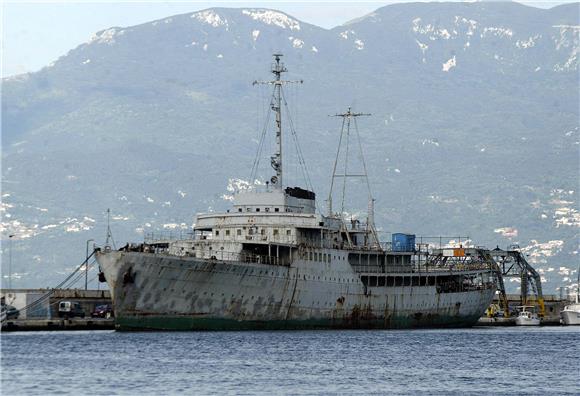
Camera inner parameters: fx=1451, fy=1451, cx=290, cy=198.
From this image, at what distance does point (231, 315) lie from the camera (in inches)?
3516

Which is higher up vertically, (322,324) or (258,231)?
(258,231)

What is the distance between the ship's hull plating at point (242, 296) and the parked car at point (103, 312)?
1820 cm

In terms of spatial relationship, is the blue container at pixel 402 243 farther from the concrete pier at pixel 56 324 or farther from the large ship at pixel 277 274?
the concrete pier at pixel 56 324

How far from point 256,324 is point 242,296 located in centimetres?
302

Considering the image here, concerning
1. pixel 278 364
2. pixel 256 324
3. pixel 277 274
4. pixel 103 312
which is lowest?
pixel 278 364

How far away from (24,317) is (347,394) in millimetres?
50177

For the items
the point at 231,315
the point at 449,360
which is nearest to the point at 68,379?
the point at 449,360

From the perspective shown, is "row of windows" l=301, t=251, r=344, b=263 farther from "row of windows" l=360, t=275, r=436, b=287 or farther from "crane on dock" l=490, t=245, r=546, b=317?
"crane on dock" l=490, t=245, r=546, b=317

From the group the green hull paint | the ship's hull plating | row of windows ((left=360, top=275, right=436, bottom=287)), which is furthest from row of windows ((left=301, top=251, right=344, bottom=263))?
row of windows ((left=360, top=275, right=436, bottom=287))

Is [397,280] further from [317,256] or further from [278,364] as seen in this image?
[278,364]

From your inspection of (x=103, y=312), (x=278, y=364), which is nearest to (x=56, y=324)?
(x=103, y=312)

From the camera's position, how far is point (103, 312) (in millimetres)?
108688

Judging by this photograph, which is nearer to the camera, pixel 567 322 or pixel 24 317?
pixel 24 317

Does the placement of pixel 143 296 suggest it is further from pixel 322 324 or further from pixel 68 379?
pixel 68 379
